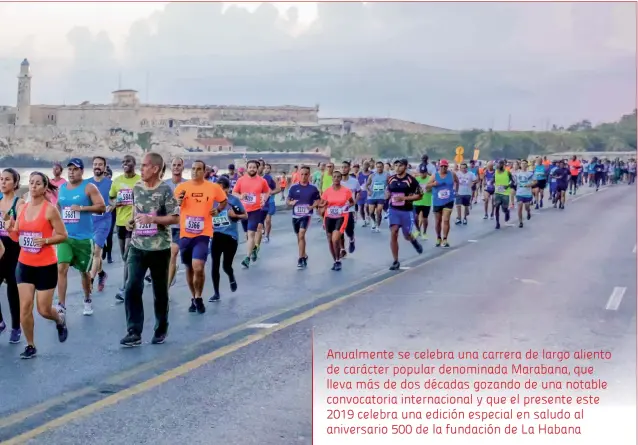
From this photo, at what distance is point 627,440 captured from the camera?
16.8ft

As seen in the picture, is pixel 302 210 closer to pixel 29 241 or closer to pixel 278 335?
pixel 278 335

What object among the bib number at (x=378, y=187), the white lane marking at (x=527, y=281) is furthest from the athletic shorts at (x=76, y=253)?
the bib number at (x=378, y=187)

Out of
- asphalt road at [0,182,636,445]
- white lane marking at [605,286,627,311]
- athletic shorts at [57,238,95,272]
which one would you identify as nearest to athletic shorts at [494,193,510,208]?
asphalt road at [0,182,636,445]

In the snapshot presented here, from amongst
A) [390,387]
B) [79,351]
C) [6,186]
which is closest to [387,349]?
[390,387]

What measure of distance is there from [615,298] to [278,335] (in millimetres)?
4487

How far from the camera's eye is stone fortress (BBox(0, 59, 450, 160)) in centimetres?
6731

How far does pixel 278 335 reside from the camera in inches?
339

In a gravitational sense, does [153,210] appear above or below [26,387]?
above

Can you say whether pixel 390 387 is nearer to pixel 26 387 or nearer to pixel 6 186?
pixel 26 387

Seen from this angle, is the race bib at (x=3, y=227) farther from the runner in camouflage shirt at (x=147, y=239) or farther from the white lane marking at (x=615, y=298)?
the white lane marking at (x=615, y=298)

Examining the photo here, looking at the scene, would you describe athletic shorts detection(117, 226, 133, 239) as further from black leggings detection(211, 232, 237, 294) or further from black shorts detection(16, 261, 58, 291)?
black shorts detection(16, 261, 58, 291)

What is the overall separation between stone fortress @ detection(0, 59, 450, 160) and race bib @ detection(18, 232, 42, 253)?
179 feet

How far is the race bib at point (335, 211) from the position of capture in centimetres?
1381

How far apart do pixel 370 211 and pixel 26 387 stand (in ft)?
49.7
